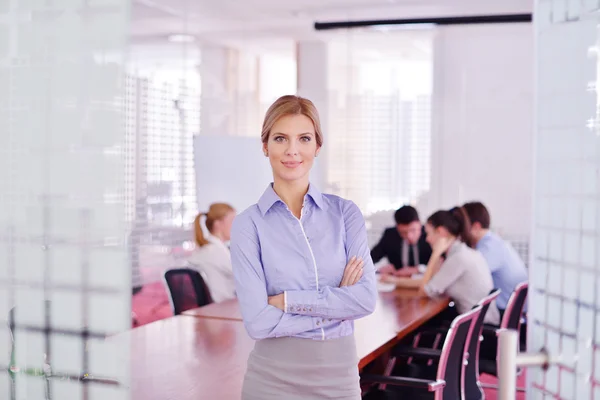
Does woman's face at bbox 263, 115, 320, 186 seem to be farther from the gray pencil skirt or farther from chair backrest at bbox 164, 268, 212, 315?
chair backrest at bbox 164, 268, 212, 315

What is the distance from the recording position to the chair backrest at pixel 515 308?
4520 millimetres

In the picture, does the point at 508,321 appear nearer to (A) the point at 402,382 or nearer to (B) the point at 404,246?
(A) the point at 402,382

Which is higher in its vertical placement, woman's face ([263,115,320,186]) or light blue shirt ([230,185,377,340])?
woman's face ([263,115,320,186])

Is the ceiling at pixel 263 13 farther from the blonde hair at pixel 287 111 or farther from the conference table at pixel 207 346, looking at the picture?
the blonde hair at pixel 287 111

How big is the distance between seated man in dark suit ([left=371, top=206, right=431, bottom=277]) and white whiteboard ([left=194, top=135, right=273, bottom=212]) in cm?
164

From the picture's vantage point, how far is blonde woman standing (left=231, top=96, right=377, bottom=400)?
79.6 inches

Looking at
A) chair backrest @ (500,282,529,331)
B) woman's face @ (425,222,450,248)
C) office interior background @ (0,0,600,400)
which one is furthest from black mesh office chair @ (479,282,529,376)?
office interior background @ (0,0,600,400)

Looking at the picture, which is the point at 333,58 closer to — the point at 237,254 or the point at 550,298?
the point at 237,254

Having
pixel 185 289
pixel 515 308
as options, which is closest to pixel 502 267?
pixel 515 308

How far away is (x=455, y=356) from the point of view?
134 inches

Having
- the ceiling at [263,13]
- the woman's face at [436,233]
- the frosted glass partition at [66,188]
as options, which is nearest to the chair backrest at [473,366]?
the woman's face at [436,233]

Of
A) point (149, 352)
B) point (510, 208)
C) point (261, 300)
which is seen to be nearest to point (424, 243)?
point (510, 208)

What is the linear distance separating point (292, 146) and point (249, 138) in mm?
5863

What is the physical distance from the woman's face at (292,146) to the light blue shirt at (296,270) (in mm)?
86
